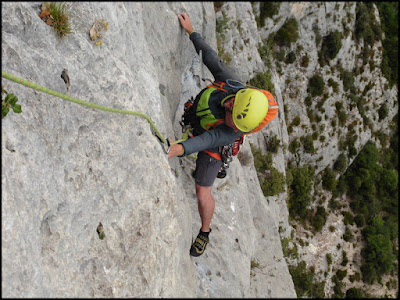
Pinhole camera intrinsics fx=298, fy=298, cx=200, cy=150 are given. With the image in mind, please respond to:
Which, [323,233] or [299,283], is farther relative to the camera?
[323,233]

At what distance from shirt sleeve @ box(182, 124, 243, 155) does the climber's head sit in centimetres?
33

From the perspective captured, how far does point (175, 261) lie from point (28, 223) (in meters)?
2.53

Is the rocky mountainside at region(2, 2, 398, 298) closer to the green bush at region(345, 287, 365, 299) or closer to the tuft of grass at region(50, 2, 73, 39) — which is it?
the tuft of grass at region(50, 2, 73, 39)

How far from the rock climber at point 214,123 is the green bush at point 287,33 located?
51.1 feet

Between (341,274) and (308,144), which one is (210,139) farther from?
(341,274)

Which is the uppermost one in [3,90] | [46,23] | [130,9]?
[130,9]

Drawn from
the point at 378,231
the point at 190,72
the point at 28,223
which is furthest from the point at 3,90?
the point at 378,231

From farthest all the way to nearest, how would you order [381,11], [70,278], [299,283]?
1. [381,11]
2. [299,283]
3. [70,278]

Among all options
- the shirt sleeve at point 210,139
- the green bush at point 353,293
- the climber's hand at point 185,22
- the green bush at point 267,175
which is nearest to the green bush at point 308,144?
the green bush at point 267,175

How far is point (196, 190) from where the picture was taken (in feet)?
19.8

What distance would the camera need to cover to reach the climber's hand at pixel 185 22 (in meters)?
7.12

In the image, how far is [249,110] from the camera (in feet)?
14.8

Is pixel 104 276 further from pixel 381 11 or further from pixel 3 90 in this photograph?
pixel 381 11

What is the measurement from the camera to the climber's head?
4.53 m
